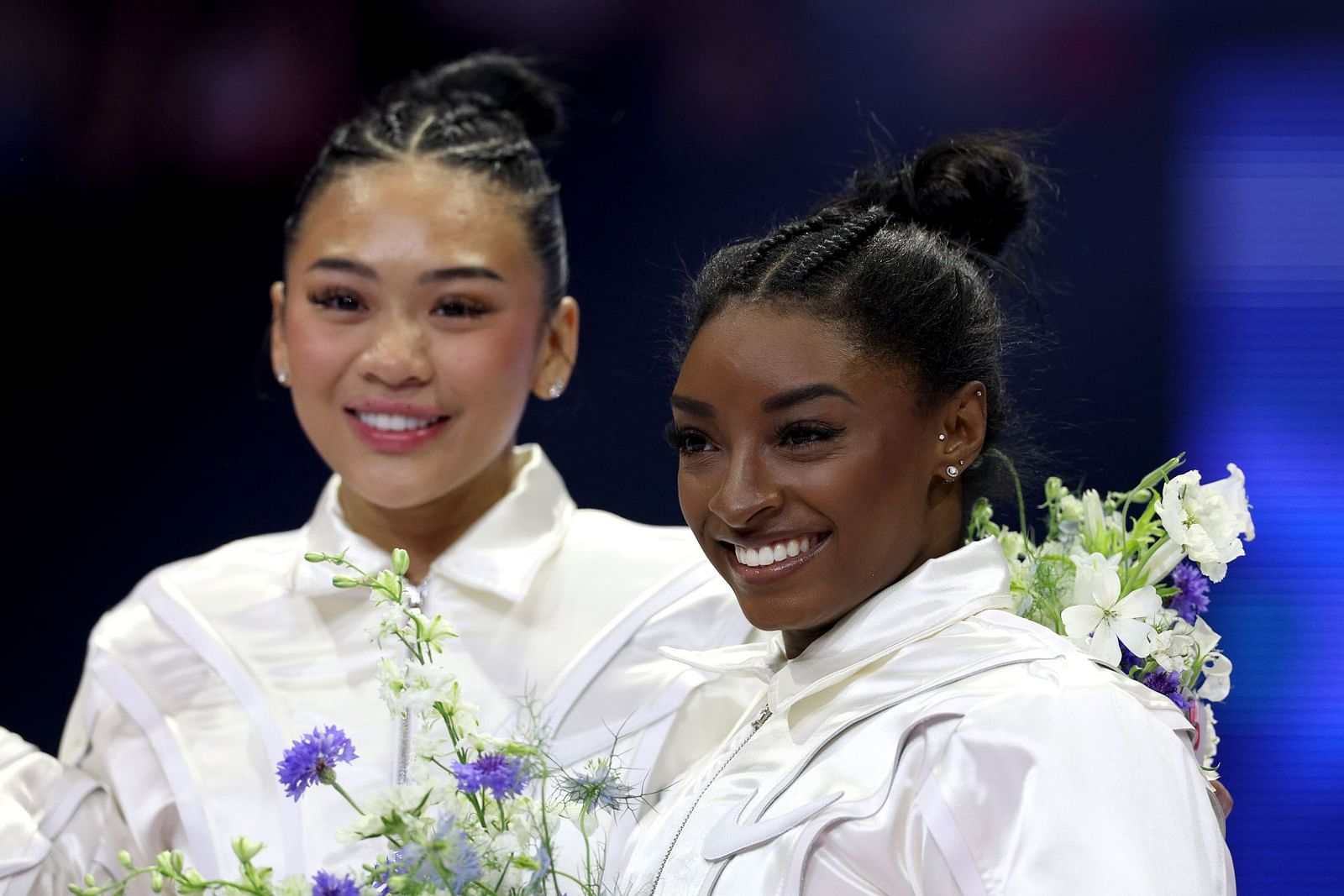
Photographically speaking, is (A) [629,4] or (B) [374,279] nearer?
(B) [374,279]

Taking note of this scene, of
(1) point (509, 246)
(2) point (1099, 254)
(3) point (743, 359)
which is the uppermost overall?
(2) point (1099, 254)

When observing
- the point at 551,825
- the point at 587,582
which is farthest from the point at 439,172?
the point at 551,825

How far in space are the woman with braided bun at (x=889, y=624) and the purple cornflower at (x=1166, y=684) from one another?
0.83 feet

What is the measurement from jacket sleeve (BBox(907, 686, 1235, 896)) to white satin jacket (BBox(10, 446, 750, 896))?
701 mm

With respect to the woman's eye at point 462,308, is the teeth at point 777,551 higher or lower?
lower

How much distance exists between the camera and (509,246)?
225cm

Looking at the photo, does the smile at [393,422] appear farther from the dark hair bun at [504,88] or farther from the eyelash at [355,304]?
the dark hair bun at [504,88]

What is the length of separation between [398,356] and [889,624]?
2.93ft

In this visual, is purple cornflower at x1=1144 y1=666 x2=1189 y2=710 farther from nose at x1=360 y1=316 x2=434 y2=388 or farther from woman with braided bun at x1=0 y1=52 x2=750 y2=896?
nose at x1=360 y1=316 x2=434 y2=388

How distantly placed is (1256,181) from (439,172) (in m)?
1.32

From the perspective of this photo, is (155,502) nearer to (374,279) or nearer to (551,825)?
(374,279)

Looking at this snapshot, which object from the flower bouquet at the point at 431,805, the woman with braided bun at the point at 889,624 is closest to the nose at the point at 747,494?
the woman with braided bun at the point at 889,624

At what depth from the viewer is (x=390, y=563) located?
2.21 metres

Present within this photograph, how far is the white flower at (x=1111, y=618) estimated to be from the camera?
163 centimetres
